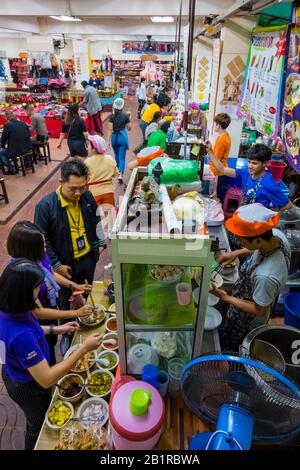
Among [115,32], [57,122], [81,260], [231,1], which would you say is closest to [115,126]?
[231,1]

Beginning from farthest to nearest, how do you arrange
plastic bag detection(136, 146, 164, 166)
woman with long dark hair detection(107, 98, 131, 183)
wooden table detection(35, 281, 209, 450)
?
woman with long dark hair detection(107, 98, 131, 183)
plastic bag detection(136, 146, 164, 166)
wooden table detection(35, 281, 209, 450)

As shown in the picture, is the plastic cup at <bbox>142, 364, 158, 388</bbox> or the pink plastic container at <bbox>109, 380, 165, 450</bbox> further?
the plastic cup at <bbox>142, 364, 158, 388</bbox>

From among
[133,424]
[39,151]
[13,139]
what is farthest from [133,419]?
[39,151]

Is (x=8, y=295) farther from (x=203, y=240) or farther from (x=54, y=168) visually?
(x=54, y=168)

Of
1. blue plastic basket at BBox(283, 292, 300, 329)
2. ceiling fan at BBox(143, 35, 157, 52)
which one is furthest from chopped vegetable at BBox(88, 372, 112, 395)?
ceiling fan at BBox(143, 35, 157, 52)

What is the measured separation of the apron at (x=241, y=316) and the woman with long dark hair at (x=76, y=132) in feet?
20.0

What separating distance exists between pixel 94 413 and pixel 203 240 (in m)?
1.29

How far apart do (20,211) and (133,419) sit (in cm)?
601

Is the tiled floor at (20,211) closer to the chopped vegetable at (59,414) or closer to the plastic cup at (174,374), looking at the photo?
the chopped vegetable at (59,414)

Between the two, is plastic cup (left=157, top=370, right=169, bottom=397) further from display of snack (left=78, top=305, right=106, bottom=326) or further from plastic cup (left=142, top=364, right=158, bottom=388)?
display of snack (left=78, top=305, right=106, bottom=326)

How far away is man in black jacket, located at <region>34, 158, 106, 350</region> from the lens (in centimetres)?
270

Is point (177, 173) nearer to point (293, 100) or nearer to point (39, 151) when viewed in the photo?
point (293, 100)

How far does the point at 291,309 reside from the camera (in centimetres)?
321

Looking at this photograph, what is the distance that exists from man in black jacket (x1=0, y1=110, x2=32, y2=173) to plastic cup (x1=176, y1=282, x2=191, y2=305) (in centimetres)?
749
